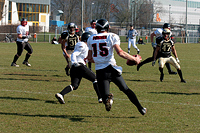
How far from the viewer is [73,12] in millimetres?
86188

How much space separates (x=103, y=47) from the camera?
6258mm

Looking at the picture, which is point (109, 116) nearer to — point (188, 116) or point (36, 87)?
point (188, 116)

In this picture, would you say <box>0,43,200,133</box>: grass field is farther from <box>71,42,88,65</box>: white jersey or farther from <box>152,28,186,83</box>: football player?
<box>71,42,88,65</box>: white jersey

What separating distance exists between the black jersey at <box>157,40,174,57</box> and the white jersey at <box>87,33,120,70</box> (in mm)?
5376

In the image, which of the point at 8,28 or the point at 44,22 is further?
the point at 44,22

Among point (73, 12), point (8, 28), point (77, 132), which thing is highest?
point (73, 12)

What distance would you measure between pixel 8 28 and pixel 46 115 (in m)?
39.5

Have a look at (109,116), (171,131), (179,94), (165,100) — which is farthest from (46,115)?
(179,94)

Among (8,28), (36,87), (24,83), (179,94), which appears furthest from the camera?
(8,28)

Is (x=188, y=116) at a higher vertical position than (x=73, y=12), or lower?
lower

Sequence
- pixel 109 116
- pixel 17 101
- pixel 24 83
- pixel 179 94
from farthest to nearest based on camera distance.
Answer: pixel 24 83 → pixel 179 94 → pixel 17 101 → pixel 109 116

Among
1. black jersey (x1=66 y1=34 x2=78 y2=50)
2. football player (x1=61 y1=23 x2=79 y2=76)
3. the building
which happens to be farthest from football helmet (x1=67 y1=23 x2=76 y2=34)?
the building

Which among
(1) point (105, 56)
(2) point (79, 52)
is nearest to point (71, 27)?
(2) point (79, 52)

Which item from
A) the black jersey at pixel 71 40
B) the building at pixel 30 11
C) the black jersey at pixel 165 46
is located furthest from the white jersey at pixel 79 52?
the building at pixel 30 11
